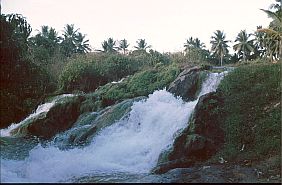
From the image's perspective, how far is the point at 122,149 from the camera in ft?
48.3

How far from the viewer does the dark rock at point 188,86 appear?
19.9 m

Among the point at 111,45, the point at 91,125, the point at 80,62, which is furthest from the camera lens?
the point at 111,45

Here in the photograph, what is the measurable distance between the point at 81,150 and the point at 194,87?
25.8 feet

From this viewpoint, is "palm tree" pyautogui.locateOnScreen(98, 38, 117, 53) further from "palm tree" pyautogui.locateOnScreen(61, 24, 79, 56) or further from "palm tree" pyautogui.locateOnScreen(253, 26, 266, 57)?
"palm tree" pyautogui.locateOnScreen(253, 26, 266, 57)

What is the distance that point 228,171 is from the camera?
11.9 meters

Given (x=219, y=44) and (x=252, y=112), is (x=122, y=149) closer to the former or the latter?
(x=252, y=112)

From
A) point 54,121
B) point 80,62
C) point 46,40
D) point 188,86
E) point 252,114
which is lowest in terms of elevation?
point 54,121

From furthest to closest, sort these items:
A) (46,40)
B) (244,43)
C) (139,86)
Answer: (244,43), (46,40), (139,86)

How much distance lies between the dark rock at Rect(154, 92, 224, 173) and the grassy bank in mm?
359

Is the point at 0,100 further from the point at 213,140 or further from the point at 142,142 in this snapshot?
the point at 213,140

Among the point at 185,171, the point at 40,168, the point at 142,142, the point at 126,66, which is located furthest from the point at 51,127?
the point at 126,66

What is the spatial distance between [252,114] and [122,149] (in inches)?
231

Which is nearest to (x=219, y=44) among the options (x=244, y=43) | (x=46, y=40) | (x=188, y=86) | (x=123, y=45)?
(x=244, y=43)

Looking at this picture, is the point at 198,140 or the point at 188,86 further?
the point at 188,86
